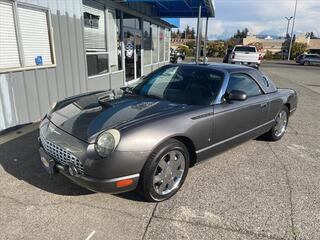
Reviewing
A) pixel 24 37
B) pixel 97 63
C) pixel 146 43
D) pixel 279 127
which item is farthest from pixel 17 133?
pixel 146 43

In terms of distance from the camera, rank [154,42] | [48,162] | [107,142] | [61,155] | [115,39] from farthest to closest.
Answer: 1. [154,42]
2. [115,39]
3. [48,162]
4. [61,155]
5. [107,142]

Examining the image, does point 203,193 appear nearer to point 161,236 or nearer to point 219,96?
point 161,236

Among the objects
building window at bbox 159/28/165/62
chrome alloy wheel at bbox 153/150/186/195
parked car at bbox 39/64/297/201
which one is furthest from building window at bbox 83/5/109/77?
building window at bbox 159/28/165/62

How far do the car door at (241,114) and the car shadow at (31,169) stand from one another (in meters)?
1.38

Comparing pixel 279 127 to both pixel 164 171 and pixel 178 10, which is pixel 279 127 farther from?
pixel 178 10

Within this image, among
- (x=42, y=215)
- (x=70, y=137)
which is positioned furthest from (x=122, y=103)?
(x=42, y=215)

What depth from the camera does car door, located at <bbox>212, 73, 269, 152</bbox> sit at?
3539 mm

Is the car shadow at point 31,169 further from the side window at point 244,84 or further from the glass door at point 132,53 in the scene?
the glass door at point 132,53

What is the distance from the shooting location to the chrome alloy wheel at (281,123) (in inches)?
197

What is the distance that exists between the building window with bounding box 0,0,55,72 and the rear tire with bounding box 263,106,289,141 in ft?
15.4

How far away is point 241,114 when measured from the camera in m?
3.84

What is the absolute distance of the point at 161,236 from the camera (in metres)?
2.50

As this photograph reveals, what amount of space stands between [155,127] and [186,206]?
0.93 m

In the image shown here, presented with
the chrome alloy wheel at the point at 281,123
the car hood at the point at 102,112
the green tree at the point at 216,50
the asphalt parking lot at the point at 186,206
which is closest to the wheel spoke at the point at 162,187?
the asphalt parking lot at the point at 186,206
